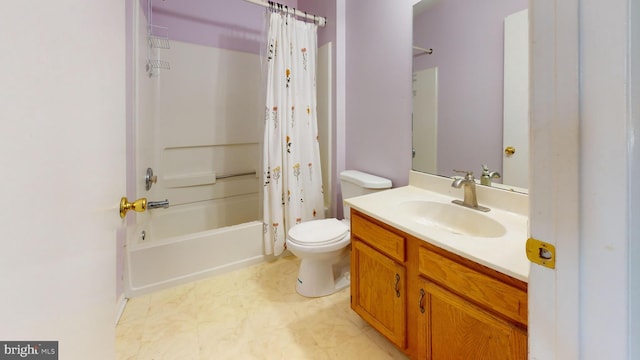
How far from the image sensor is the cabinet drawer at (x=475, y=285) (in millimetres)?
865

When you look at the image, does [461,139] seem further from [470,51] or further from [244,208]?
[244,208]

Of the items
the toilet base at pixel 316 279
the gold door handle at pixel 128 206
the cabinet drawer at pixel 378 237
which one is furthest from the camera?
the toilet base at pixel 316 279

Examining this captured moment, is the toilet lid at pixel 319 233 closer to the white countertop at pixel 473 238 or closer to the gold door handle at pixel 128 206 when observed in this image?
the white countertop at pixel 473 238

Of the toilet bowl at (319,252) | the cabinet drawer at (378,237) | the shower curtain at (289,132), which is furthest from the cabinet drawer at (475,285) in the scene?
the shower curtain at (289,132)

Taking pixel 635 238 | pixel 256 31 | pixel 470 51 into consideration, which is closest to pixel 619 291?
pixel 635 238

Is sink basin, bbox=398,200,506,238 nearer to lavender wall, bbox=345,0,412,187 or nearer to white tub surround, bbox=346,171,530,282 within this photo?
white tub surround, bbox=346,171,530,282

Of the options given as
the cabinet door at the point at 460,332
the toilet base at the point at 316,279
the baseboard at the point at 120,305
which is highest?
the cabinet door at the point at 460,332

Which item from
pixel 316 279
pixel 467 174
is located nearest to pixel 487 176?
pixel 467 174

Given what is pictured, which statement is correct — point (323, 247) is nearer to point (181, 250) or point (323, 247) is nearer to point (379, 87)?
point (181, 250)

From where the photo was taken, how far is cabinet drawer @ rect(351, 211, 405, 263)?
1275 millimetres

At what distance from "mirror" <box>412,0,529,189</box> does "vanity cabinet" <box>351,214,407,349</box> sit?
0.62 metres

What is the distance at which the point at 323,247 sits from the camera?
1782 mm

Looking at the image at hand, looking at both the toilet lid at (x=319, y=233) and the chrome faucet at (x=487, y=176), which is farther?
the toilet lid at (x=319, y=233)

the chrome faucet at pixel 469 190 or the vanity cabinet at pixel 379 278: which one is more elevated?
the chrome faucet at pixel 469 190
